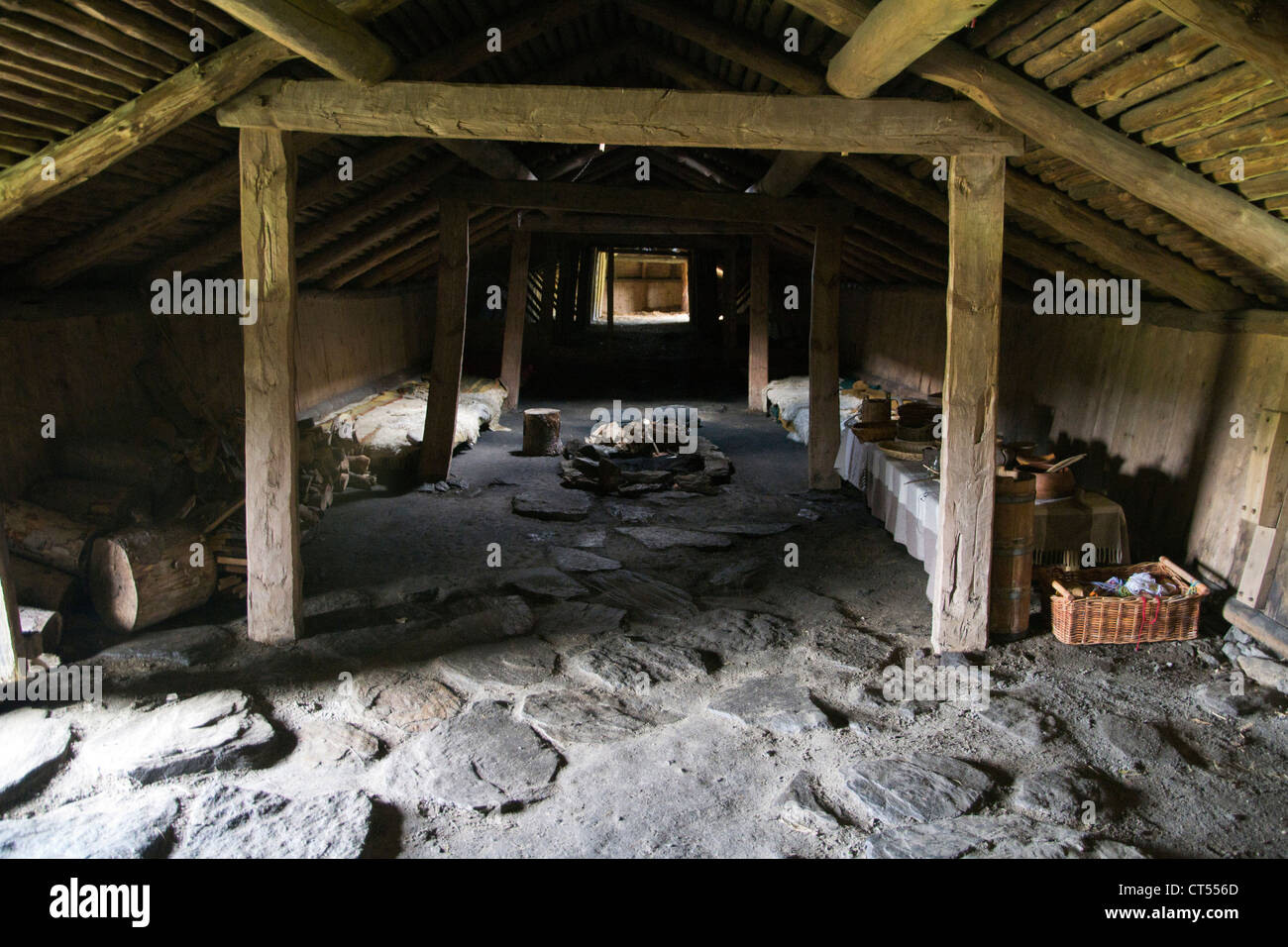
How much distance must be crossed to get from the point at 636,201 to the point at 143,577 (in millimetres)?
5889

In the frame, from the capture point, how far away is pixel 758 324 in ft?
45.7

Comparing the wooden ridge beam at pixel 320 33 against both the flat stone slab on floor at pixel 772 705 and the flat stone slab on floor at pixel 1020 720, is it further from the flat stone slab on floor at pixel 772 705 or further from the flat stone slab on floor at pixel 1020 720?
the flat stone slab on floor at pixel 1020 720

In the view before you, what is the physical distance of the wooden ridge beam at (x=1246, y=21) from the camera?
331 cm

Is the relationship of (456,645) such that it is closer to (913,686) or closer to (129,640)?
(129,640)

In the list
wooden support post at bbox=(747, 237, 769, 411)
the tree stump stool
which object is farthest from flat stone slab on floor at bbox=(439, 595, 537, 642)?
wooden support post at bbox=(747, 237, 769, 411)

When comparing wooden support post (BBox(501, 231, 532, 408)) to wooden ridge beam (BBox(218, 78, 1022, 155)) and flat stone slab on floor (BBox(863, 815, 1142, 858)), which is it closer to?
wooden ridge beam (BBox(218, 78, 1022, 155))

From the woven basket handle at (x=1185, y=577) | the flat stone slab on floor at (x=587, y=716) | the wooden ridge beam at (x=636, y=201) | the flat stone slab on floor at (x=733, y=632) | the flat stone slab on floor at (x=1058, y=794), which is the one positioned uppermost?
the wooden ridge beam at (x=636, y=201)

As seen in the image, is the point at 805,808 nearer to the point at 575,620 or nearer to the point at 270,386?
the point at 575,620

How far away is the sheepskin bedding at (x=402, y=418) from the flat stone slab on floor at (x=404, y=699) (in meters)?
4.63

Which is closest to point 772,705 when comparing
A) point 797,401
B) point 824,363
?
point 824,363

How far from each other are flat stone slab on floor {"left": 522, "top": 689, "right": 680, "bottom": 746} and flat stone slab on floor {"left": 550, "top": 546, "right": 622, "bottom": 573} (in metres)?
1.97

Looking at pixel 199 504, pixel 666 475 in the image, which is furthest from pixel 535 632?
pixel 666 475

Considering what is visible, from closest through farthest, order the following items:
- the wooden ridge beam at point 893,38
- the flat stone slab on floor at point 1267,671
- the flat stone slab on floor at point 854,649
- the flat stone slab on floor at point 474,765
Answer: the wooden ridge beam at point 893,38
the flat stone slab on floor at point 474,765
the flat stone slab on floor at point 1267,671
the flat stone slab on floor at point 854,649

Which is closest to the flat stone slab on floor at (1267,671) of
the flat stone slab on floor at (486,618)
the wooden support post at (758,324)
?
the flat stone slab on floor at (486,618)
